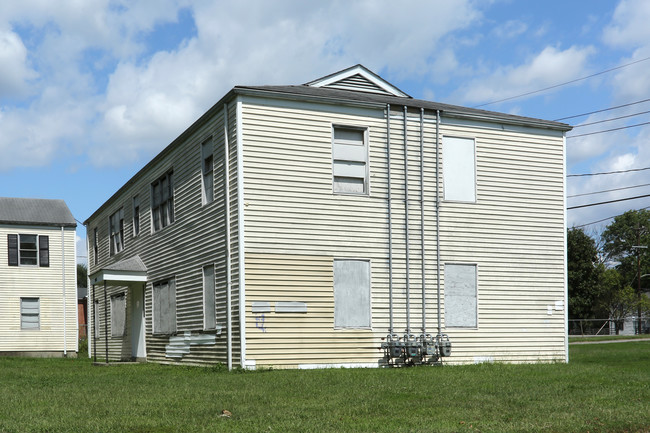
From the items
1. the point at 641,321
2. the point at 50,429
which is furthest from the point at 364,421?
the point at 641,321

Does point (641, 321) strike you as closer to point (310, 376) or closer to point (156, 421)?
point (310, 376)

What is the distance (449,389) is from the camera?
39.9 ft

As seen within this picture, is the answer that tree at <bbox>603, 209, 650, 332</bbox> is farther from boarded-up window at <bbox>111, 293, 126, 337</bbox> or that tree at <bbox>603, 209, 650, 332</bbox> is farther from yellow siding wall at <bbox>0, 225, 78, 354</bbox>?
boarded-up window at <bbox>111, 293, 126, 337</bbox>

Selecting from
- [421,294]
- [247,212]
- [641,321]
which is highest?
[247,212]

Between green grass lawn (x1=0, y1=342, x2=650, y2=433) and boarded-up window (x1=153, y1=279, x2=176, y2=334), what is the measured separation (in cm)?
605

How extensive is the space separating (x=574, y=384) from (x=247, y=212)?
8.13m

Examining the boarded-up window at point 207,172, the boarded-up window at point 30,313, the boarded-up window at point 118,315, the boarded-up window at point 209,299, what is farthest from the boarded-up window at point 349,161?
the boarded-up window at point 30,313

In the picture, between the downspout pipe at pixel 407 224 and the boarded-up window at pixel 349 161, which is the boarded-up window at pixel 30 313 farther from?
the downspout pipe at pixel 407 224

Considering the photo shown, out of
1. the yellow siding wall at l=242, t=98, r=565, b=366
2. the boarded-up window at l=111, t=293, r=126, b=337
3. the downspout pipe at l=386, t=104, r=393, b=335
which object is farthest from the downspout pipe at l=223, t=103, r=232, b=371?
the boarded-up window at l=111, t=293, r=126, b=337

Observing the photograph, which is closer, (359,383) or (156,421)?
(156,421)

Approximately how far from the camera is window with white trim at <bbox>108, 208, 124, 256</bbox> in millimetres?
29688

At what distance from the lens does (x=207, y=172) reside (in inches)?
790

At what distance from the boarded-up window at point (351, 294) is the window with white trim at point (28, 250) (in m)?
25.3

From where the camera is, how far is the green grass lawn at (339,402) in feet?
28.3
